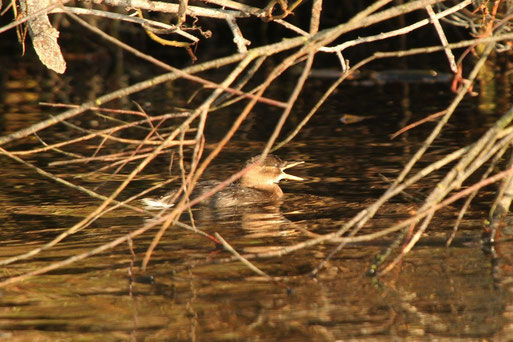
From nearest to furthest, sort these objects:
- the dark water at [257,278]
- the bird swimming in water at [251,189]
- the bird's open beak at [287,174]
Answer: the dark water at [257,278]
the bird swimming in water at [251,189]
the bird's open beak at [287,174]

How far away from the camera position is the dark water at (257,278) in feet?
17.1

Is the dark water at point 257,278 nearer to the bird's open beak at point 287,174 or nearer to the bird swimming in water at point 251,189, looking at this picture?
the bird's open beak at point 287,174

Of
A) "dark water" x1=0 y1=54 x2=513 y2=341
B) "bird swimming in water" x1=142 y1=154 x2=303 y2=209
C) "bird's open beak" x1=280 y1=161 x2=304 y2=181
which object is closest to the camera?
"dark water" x1=0 y1=54 x2=513 y2=341

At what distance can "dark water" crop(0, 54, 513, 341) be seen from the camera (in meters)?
5.20

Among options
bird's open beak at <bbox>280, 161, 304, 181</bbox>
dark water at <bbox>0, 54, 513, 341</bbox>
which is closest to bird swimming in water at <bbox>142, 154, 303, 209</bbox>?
bird's open beak at <bbox>280, 161, 304, 181</bbox>

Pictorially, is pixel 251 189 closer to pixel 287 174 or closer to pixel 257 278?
pixel 287 174

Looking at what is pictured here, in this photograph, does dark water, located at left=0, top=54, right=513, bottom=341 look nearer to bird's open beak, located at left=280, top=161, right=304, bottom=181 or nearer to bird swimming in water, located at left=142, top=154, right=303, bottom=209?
bird's open beak, located at left=280, top=161, right=304, bottom=181

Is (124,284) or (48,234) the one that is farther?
(48,234)

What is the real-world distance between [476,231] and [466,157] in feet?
6.25

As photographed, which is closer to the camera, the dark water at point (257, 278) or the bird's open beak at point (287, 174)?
the dark water at point (257, 278)

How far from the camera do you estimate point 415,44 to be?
2264 centimetres

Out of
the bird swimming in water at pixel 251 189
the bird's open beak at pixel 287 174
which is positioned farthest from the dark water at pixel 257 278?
the bird swimming in water at pixel 251 189

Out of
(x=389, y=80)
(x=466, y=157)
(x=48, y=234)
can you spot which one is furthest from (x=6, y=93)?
(x=466, y=157)

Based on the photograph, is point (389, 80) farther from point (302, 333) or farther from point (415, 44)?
point (302, 333)
